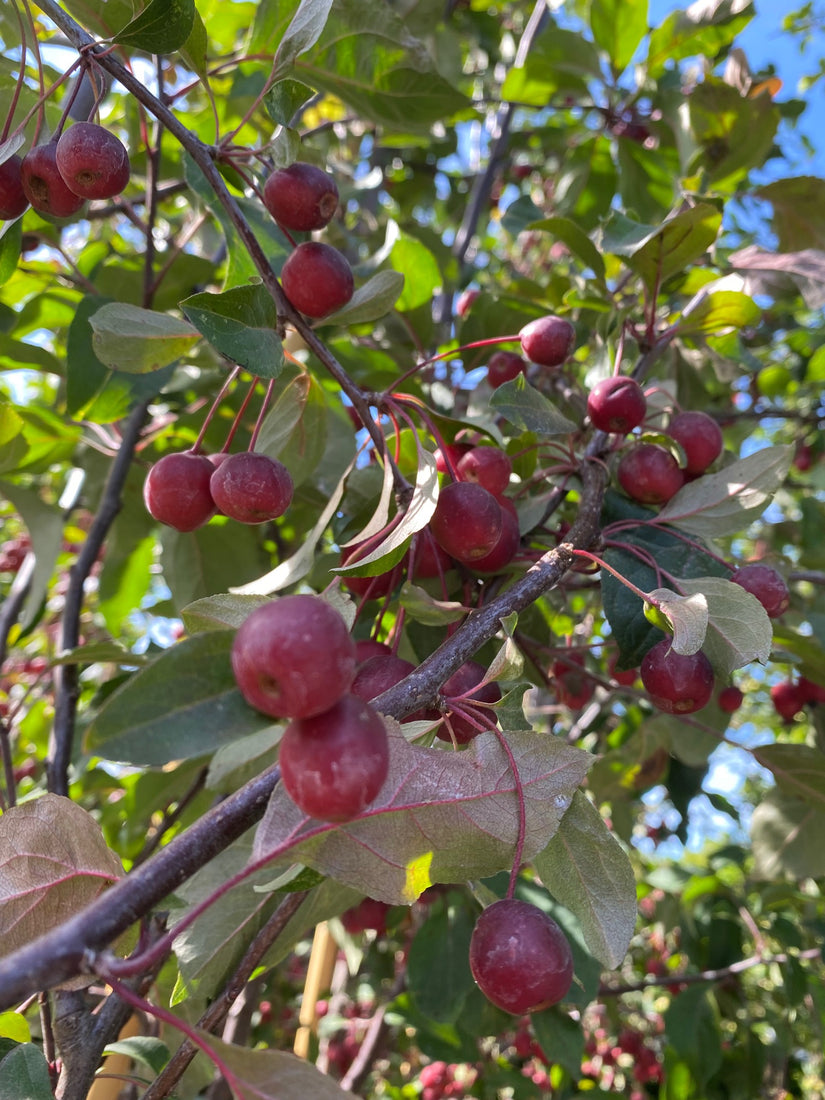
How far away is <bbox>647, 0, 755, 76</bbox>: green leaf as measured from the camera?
209 centimetres

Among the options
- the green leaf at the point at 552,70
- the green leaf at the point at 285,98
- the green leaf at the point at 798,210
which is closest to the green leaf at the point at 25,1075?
the green leaf at the point at 285,98

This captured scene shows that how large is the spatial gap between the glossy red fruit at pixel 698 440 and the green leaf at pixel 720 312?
0.77 feet

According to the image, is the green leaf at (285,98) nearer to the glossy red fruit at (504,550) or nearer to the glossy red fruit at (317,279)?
the glossy red fruit at (317,279)

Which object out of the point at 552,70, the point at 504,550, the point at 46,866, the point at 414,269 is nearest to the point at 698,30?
the point at 552,70

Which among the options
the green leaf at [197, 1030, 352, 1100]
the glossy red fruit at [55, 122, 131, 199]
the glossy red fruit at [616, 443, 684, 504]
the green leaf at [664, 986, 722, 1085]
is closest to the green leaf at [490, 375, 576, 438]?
the glossy red fruit at [616, 443, 684, 504]

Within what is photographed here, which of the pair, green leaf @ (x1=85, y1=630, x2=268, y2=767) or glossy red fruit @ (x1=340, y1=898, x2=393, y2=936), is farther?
glossy red fruit @ (x1=340, y1=898, x2=393, y2=936)

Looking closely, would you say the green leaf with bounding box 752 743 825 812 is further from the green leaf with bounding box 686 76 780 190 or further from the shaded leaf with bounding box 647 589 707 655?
the green leaf with bounding box 686 76 780 190

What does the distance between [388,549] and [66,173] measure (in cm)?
60

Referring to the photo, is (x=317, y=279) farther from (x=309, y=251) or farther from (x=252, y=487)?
(x=252, y=487)

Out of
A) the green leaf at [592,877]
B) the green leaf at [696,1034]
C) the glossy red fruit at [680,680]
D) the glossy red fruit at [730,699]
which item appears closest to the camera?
the green leaf at [592,877]

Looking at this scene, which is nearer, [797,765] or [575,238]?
[797,765]

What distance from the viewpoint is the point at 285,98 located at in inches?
40.4

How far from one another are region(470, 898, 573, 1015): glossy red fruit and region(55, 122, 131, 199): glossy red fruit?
918 millimetres

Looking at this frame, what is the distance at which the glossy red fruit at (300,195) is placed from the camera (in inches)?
41.1
